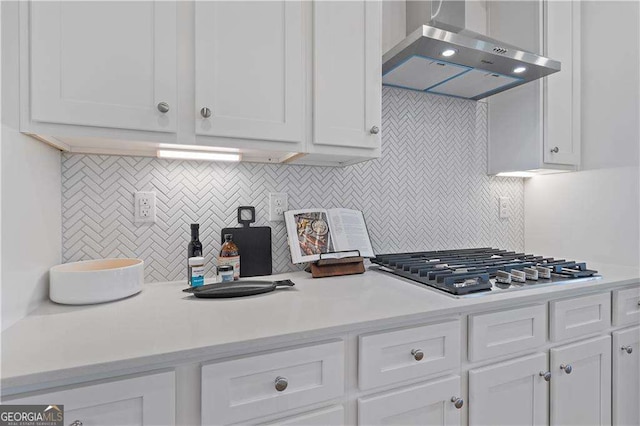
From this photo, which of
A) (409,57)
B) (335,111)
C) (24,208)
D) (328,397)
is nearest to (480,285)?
(328,397)

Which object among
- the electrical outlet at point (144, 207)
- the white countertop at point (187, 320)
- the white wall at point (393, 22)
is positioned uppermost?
the white wall at point (393, 22)

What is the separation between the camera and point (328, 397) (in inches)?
34.2

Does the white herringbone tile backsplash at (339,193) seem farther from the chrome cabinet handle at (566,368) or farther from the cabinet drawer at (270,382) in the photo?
the chrome cabinet handle at (566,368)

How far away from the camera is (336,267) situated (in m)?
1.45

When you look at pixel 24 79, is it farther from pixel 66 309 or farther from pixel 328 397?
pixel 328 397

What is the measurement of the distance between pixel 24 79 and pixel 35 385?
781 millimetres

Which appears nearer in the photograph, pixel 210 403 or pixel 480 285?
pixel 210 403

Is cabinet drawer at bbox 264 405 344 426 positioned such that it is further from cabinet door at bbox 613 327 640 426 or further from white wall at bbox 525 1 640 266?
white wall at bbox 525 1 640 266

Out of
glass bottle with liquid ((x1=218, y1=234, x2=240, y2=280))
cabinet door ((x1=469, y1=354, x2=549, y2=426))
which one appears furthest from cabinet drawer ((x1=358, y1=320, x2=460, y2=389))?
glass bottle with liquid ((x1=218, y1=234, x2=240, y2=280))

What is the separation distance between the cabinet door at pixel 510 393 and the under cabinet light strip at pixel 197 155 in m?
1.19

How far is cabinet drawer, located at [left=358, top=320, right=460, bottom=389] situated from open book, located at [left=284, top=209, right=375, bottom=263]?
0.58 meters

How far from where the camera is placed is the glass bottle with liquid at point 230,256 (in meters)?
1.31

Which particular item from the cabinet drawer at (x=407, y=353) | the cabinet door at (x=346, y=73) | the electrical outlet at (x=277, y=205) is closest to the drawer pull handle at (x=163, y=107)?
the cabinet door at (x=346, y=73)

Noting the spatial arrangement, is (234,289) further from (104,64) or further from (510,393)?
(510,393)
